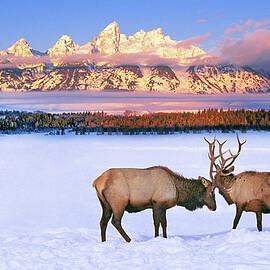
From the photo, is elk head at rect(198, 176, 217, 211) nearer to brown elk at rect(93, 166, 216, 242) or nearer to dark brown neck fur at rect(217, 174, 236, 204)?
brown elk at rect(93, 166, 216, 242)

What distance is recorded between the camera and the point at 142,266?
876 centimetres

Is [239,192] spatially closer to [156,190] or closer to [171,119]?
[156,190]

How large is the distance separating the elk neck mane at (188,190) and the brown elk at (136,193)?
26mm

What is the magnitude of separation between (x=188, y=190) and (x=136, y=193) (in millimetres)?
1701

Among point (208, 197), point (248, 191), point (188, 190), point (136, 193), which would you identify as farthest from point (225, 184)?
point (136, 193)

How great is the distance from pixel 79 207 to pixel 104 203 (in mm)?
16740

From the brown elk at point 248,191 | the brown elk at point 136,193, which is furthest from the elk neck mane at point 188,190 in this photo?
the brown elk at point 248,191

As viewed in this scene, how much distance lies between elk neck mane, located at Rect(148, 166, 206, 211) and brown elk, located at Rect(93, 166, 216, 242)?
26 millimetres

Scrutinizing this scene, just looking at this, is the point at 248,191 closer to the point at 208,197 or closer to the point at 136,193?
the point at 208,197

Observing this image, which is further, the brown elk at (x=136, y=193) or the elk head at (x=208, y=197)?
the elk head at (x=208, y=197)

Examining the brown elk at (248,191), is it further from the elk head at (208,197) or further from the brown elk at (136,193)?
the brown elk at (136,193)

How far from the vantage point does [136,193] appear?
34.4 ft

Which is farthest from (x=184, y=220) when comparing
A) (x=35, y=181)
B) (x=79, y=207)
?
(x=35, y=181)

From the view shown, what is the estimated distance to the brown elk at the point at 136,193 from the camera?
10375 millimetres
